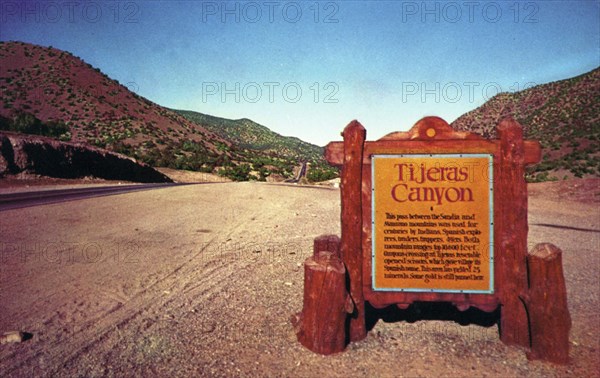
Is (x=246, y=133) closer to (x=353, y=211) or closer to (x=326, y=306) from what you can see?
(x=353, y=211)

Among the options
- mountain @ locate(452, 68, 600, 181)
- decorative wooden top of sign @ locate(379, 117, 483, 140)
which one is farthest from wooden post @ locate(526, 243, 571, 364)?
mountain @ locate(452, 68, 600, 181)

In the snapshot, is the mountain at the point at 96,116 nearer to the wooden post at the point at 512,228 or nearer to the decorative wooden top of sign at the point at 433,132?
the decorative wooden top of sign at the point at 433,132

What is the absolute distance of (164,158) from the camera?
125 ft

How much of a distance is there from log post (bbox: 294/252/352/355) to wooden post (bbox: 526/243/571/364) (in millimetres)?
1466

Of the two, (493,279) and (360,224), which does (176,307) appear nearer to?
(360,224)

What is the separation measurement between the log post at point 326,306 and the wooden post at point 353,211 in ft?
0.50

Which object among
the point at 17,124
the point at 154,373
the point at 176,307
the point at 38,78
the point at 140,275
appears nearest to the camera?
the point at 154,373

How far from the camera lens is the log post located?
304cm

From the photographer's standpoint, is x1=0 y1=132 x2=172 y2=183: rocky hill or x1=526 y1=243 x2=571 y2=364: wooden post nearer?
x1=526 y1=243 x2=571 y2=364: wooden post

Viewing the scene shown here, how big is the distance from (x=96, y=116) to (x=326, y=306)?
180 feet

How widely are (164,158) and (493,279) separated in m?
38.4

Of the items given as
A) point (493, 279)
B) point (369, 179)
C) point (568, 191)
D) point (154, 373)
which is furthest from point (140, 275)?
point (568, 191)

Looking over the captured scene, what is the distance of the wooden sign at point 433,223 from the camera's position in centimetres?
313

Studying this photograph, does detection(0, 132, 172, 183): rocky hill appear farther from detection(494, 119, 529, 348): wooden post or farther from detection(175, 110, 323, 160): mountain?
detection(175, 110, 323, 160): mountain
